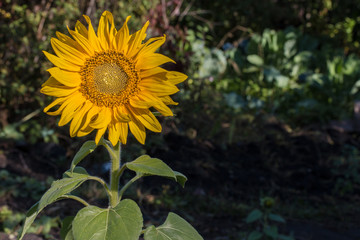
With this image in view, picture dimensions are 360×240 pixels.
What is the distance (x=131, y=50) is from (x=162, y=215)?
6.76 feet

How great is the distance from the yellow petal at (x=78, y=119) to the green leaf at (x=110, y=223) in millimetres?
274

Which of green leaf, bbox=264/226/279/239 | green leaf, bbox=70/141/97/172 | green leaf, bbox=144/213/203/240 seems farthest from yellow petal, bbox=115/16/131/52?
green leaf, bbox=264/226/279/239

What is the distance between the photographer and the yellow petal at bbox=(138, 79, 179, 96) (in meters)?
1.70

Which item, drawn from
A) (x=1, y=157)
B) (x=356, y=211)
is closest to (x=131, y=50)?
(x=1, y=157)

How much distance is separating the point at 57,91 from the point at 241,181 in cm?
300

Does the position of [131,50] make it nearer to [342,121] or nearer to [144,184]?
[144,184]

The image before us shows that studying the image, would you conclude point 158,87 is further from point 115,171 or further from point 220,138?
point 220,138

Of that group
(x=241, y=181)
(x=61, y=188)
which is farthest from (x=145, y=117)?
(x=241, y=181)

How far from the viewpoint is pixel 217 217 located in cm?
372

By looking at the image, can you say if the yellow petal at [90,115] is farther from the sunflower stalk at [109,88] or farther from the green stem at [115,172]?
the green stem at [115,172]

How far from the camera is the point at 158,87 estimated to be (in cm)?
171

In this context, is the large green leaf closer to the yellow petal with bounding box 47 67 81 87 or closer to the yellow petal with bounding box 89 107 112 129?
the yellow petal with bounding box 89 107 112 129

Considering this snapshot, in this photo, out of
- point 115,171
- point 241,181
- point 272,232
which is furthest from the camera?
point 241,181

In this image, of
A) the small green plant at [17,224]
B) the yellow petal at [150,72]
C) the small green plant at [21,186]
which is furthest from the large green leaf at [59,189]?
the small green plant at [21,186]
